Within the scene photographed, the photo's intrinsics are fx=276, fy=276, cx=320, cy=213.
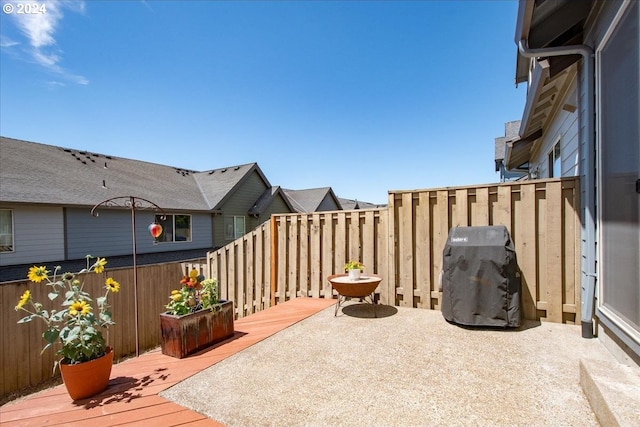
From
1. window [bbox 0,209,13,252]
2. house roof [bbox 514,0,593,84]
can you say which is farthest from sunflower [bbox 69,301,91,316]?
window [bbox 0,209,13,252]

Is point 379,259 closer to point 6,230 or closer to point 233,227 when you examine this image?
point 6,230

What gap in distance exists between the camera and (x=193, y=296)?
3303 millimetres

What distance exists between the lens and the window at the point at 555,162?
4.68 m

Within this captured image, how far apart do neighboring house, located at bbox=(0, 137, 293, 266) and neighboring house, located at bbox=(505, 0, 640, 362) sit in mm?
7444

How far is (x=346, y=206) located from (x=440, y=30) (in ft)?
66.4

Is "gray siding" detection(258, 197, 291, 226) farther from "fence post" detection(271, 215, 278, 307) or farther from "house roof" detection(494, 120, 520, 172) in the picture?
"house roof" detection(494, 120, 520, 172)

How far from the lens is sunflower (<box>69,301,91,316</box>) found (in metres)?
2.35

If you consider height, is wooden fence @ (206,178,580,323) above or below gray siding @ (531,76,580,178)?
below

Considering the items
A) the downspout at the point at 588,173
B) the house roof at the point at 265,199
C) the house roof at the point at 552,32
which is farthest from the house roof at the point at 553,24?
the house roof at the point at 265,199

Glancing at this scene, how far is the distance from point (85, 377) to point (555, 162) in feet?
23.5

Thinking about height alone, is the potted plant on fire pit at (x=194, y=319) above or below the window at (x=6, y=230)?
below

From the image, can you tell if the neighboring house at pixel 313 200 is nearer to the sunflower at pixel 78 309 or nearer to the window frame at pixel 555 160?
the window frame at pixel 555 160

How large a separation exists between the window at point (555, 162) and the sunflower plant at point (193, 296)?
5.74 m

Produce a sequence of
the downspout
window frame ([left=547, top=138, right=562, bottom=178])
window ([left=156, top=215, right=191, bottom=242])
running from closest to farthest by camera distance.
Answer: the downspout
window frame ([left=547, top=138, right=562, bottom=178])
window ([left=156, top=215, right=191, bottom=242])
